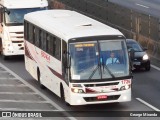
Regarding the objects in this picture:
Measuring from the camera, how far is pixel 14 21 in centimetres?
4050

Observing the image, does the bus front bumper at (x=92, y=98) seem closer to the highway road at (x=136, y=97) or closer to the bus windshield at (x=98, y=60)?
the highway road at (x=136, y=97)

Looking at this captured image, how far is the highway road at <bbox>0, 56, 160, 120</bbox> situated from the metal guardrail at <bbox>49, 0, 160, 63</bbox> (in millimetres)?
3249

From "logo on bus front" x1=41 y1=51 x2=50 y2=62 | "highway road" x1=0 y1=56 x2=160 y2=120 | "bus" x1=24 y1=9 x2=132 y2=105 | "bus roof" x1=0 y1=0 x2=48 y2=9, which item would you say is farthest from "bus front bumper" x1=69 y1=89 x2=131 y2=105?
"bus roof" x1=0 y1=0 x2=48 y2=9

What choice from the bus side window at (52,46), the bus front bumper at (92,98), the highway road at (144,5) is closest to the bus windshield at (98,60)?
the bus front bumper at (92,98)

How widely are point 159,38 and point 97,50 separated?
12.2 m

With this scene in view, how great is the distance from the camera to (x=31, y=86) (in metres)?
33.7

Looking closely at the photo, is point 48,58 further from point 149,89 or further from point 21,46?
point 21,46

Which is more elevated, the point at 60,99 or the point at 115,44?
the point at 115,44

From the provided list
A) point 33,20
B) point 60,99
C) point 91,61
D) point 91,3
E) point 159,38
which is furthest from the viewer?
point 91,3

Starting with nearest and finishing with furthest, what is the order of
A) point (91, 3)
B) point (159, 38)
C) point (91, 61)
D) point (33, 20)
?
point (91, 61), point (33, 20), point (159, 38), point (91, 3)

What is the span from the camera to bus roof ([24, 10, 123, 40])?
28844 millimetres

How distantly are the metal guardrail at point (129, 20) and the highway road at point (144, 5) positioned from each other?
7657 millimetres

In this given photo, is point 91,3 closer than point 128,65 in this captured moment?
No

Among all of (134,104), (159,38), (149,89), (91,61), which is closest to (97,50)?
(91,61)
